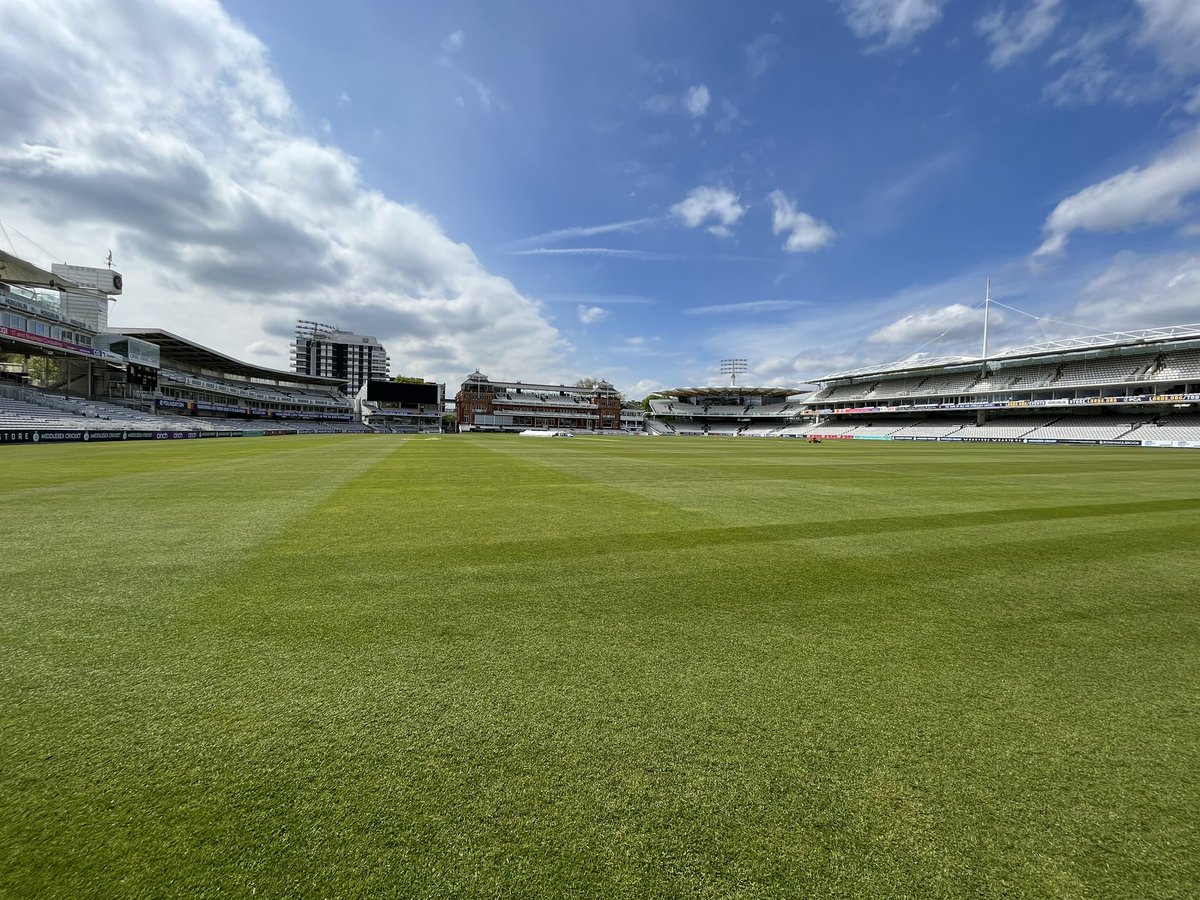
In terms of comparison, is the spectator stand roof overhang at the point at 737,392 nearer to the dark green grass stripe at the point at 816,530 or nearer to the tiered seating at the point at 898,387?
the tiered seating at the point at 898,387

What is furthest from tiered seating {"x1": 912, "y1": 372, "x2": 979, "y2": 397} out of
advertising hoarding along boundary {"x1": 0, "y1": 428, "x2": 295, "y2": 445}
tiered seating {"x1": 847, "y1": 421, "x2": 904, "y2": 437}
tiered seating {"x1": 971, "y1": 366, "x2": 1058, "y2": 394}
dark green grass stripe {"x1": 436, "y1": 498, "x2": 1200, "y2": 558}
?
advertising hoarding along boundary {"x1": 0, "y1": 428, "x2": 295, "y2": 445}

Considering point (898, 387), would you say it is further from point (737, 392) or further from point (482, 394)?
point (482, 394)

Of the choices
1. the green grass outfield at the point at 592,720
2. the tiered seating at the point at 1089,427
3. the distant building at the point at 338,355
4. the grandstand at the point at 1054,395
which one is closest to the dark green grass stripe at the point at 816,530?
the green grass outfield at the point at 592,720

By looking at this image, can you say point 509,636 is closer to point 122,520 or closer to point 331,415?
point 122,520

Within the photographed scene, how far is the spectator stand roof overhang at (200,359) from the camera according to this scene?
175 ft

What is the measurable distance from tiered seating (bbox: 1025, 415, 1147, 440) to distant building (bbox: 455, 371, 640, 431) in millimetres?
69479

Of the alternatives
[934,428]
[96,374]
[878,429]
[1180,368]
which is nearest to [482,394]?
[96,374]

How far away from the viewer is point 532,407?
10044 cm

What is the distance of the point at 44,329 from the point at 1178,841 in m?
62.7

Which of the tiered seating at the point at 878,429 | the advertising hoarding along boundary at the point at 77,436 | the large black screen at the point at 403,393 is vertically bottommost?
the advertising hoarding along boundary at the point at 77,436

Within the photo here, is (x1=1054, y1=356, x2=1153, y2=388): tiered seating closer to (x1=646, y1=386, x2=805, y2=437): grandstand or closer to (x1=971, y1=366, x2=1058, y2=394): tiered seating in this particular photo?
(x1=971, y1=366, x2=1058, y2=394): tiered seating

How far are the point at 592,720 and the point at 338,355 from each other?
149 m

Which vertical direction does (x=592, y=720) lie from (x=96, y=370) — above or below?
below

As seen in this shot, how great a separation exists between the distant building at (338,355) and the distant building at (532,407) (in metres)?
48.3
